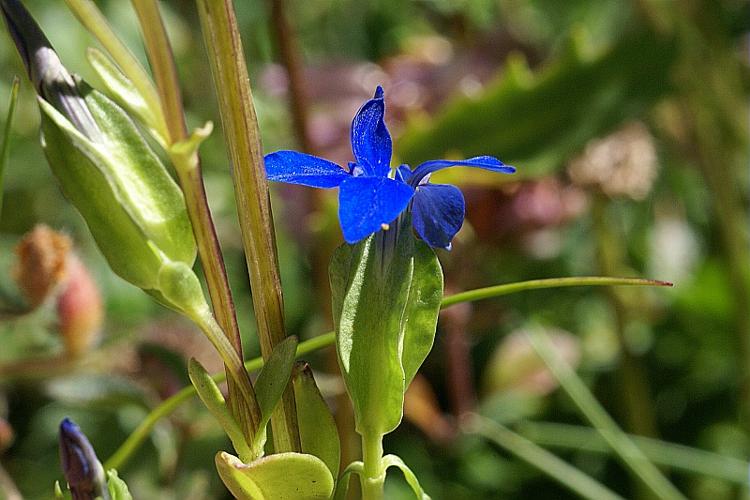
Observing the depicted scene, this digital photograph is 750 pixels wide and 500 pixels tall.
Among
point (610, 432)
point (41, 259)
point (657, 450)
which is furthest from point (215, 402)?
point (657, 450)

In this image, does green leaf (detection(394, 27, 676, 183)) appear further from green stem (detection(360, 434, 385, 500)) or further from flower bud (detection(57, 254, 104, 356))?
green stem (detection(360, 434, 385, 500))

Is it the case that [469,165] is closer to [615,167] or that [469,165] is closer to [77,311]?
[77,311]

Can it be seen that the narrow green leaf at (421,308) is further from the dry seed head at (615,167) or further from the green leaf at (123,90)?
the dry seed head at (615,167)

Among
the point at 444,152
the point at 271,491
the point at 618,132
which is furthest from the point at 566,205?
the point at 271,491

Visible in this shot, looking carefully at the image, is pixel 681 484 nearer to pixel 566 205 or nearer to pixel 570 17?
pixel 566 205

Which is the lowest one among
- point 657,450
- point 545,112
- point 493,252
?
point 657,450

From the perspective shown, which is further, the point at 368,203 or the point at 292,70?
the point at 292,70

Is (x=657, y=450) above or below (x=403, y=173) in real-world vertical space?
below
